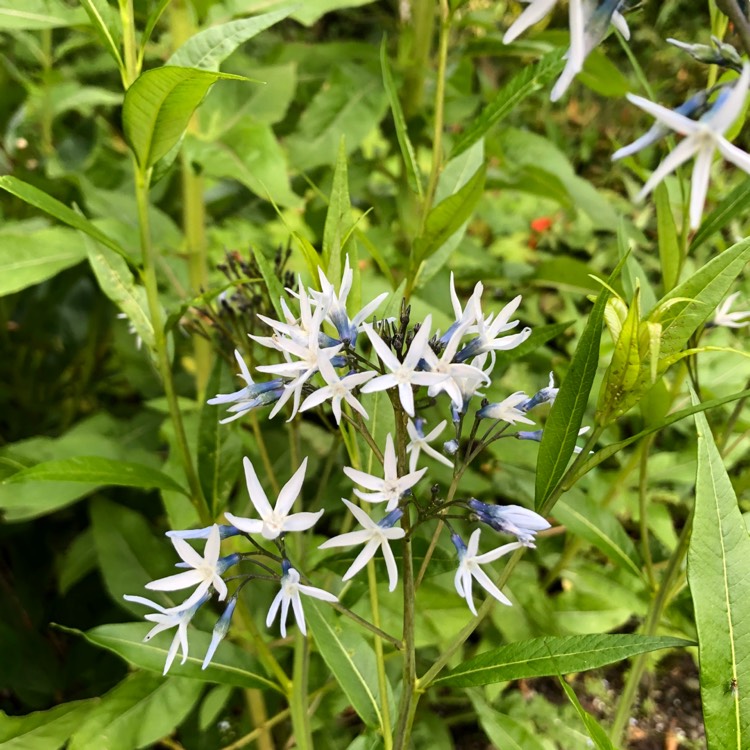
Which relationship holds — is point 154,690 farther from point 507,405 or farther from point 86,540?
point 507,405

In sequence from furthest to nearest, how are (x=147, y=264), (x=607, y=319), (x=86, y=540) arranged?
(x=86, y=540) < (x=147, y=264) < (x=607, y=319)

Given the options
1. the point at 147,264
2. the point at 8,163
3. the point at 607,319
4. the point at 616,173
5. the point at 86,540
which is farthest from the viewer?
the point at 616,173

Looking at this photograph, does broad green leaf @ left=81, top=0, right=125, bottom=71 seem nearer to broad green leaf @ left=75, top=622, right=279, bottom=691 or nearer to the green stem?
the green stem

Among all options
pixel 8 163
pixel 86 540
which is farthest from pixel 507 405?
pixel 8 163

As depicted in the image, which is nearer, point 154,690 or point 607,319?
point 607,319

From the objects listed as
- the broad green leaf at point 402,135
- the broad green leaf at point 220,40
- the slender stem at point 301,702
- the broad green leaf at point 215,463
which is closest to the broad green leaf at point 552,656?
the slender stem at point 301,702

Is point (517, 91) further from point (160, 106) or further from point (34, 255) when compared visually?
point (34, 255)

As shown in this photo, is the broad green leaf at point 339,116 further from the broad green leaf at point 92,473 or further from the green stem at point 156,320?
the broad green leaf at point 92,473
